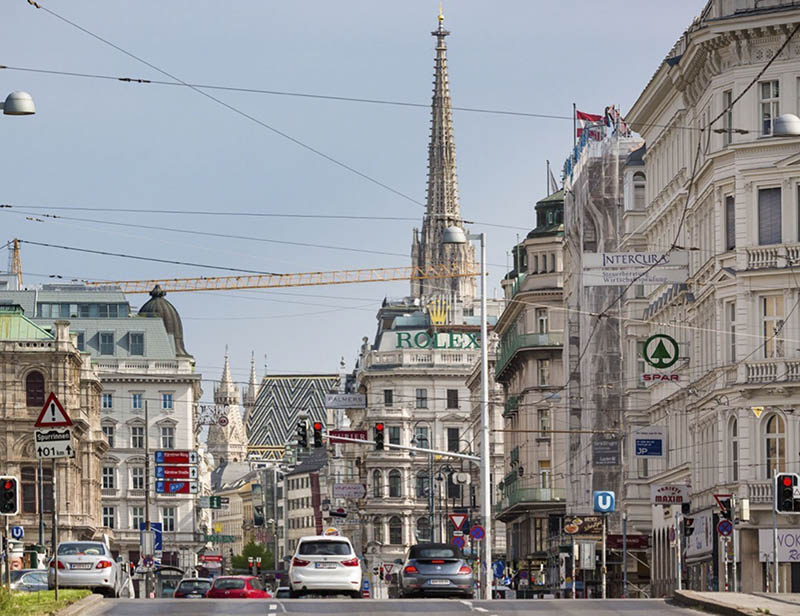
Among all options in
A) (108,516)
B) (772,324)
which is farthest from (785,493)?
(108,516)

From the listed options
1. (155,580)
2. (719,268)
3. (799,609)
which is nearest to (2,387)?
(155,580)

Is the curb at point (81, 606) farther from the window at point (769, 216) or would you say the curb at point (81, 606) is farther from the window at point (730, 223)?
the window at point (730, 223)

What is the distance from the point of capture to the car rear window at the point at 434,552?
52.0m

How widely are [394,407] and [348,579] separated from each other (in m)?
123

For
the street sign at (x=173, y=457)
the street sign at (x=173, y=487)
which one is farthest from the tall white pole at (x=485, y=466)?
the street sign at (x=173, y=457)

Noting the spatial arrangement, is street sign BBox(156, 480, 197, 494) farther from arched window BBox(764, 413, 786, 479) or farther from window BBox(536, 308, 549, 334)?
arched window BBox(764, 413, 786, 479)

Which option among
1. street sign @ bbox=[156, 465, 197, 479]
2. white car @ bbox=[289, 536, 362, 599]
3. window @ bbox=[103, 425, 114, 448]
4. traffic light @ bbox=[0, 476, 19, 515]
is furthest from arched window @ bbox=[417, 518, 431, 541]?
traffic light @ bbox=[0, 476, 19, 515]

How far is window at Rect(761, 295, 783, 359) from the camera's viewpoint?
194 feet

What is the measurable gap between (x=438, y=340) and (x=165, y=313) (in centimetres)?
2503

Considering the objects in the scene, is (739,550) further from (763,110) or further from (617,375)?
(617,375)

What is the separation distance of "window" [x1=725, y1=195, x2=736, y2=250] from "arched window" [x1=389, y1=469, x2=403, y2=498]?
110347 millimetres

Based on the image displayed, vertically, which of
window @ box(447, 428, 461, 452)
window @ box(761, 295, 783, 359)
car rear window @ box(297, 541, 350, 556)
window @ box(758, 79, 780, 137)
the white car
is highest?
window @ box(758, 79, 780, 137)

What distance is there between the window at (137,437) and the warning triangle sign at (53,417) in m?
117

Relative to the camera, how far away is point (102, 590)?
160ft
